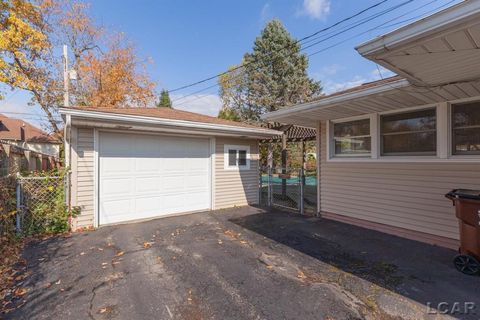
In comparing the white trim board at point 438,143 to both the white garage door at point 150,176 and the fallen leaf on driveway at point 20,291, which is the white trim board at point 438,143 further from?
the fallen leaf on driveway at point 20,291

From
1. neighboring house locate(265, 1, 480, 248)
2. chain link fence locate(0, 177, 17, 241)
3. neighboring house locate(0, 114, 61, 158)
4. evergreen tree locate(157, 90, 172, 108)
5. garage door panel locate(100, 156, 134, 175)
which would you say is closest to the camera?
neighboring house locate(265, 1, 480, 248)

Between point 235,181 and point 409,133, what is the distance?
4719 millimetres

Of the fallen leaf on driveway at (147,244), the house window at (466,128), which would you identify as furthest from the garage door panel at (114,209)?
the house window at (466,128)

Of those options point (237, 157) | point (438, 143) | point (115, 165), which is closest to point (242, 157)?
point (237, 157)

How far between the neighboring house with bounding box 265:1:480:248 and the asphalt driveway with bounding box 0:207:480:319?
1.89 ft

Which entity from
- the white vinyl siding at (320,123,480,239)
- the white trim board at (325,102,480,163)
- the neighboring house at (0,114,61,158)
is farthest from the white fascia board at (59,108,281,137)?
the neighboring house at (0,114,61,158)

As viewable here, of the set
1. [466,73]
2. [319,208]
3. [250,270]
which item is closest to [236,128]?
[319,208]

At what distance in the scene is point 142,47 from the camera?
18375mm

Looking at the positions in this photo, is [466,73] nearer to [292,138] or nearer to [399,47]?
[399,47]

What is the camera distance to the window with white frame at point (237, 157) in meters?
7.61

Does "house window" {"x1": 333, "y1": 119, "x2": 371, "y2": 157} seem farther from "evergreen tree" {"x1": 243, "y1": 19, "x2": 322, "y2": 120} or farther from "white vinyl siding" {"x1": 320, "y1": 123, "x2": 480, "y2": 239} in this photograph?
"evergreen tree" {"x1": 243, "y1": 19, "x2": 322, "y2": 120}

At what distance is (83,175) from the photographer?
5.36 meters

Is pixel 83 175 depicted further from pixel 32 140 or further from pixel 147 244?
pixel 32 140

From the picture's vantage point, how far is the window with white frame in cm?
761
